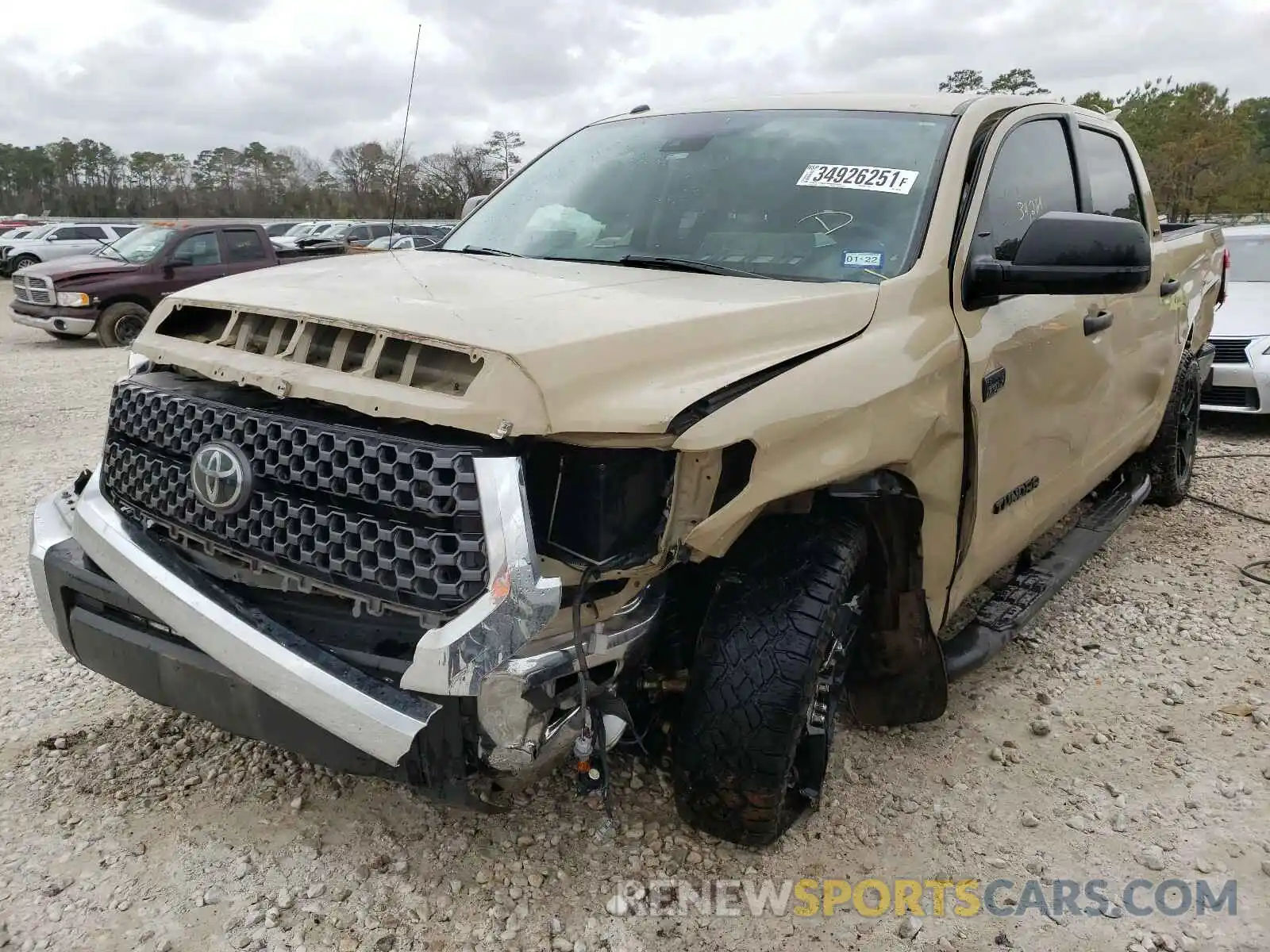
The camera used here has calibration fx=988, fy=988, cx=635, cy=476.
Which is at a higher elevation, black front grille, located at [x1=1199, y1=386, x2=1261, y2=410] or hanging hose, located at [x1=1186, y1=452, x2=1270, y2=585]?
black front grille, located at [x1=1199, y1=386, x2=1261, y2=410]

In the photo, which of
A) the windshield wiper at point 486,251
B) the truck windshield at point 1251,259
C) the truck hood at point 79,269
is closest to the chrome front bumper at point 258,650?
the windshield wiper at point 486,251

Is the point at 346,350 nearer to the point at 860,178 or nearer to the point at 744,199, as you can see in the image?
the point at 744,199

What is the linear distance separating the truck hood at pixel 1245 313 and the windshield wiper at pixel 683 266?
243 inches

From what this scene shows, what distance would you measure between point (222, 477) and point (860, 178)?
1.96 metres

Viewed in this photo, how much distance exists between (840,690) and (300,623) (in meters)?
1.44

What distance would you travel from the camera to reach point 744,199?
3039 mm

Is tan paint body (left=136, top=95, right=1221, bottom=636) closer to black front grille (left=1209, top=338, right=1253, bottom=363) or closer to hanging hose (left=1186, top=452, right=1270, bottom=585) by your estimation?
hanging hose (left=1186, top=452, right=1270, bottom=585)

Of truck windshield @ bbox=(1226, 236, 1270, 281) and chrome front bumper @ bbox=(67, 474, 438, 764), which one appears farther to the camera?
truck windshield @ bbox=(1226, 236, 1270, 281)

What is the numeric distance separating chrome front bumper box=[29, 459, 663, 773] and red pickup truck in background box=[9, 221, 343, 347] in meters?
10.5

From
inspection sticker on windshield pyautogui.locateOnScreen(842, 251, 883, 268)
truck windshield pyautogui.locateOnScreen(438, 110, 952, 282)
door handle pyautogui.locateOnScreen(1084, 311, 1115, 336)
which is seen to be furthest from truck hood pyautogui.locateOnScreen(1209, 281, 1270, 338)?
inspection sticker on windshield pyautogui.locateOnScreen(842, 251, 883, 268)

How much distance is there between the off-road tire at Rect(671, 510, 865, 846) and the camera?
227cm

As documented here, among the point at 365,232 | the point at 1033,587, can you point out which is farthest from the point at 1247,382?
the point at 365,232

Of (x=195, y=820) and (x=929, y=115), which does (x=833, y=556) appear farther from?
(x=195, y=820)

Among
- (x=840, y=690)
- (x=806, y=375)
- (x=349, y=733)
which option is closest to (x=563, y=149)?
(x=806, y=375)
